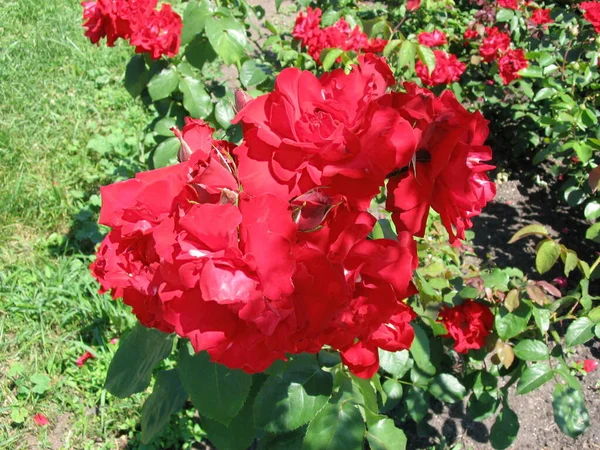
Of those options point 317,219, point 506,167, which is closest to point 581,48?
point 506,167

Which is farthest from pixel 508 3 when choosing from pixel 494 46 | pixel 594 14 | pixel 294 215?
pixel 294 215

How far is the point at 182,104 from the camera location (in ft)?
7.75

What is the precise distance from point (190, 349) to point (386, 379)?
0.94m

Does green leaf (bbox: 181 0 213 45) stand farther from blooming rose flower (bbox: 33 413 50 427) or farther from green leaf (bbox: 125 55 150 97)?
blooming rose flower (bbox: 33 413 50 427)

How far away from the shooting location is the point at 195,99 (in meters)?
2.19

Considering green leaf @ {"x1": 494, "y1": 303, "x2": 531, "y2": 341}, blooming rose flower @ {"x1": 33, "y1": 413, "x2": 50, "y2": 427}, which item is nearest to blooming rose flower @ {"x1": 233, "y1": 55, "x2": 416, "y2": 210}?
green leaf @ {"x1": 494, "y1": 303, "x2": 531, "y2": 341}

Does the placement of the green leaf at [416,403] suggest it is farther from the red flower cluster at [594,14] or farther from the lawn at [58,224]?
the red flower cluster at [594,14]

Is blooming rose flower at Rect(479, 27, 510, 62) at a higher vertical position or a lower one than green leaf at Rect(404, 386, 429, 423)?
higher

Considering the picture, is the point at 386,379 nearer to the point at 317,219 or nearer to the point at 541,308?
the point at 541,308

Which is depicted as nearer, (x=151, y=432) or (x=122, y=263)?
(x=122, y=263)

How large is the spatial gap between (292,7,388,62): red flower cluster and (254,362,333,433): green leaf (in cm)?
163

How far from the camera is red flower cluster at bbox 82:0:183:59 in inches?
76.9

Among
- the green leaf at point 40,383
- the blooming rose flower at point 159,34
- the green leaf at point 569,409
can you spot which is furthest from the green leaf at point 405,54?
the green leaf at point 40,383

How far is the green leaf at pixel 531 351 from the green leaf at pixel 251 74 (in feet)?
4.33
